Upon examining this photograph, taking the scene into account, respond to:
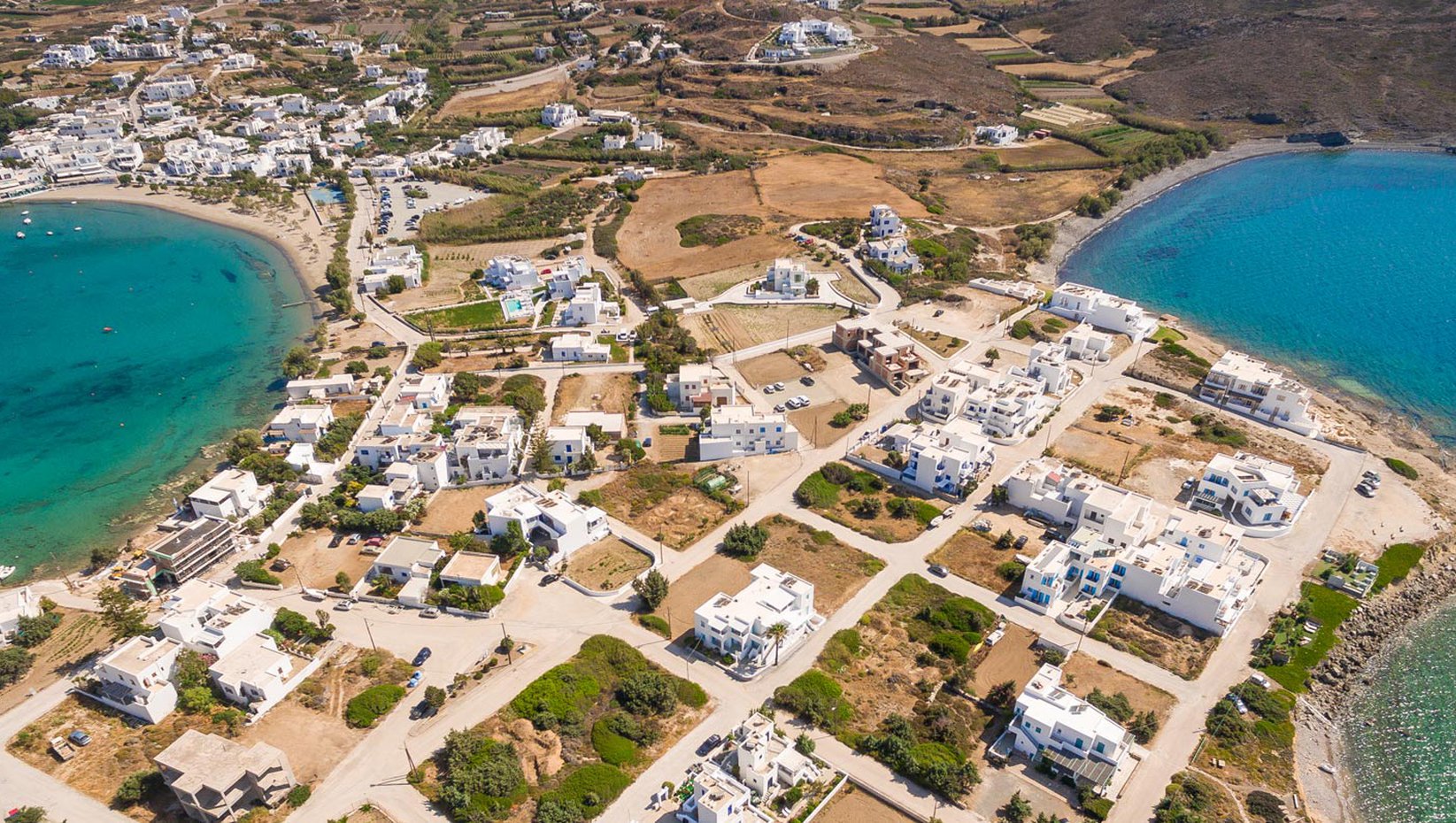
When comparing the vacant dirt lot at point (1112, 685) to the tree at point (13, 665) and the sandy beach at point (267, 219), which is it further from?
the sandy beach at point (267, 219)

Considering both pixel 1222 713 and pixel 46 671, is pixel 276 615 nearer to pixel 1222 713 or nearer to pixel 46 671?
pixel 46 671

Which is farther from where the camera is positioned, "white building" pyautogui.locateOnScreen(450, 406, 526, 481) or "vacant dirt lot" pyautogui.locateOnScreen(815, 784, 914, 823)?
"white building" pyautogui.locateOnScreen(450, 406, 526, 481)

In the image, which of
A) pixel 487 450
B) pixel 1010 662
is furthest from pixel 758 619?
pixel 487 450

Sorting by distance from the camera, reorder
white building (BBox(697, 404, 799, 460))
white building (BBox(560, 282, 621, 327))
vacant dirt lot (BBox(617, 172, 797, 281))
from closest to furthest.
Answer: white building (BBox(697, 404, 799, 460)), white building (BBox(560, 282, 621, 327)), vacant dirt lot (BBox(617, 172, 797, 281))

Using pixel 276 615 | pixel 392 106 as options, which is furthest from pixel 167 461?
pixel 392 106

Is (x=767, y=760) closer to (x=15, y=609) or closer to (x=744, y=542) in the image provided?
(x=744, y=542)

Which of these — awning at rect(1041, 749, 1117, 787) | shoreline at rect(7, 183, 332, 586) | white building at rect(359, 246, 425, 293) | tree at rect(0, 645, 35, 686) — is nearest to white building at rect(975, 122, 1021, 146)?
white building at rect(359, 246, 425, 293)

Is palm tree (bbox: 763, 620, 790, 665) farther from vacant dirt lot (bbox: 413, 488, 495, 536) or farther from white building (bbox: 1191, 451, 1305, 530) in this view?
white building (bbox: 1191, 451, 1305, 530)
